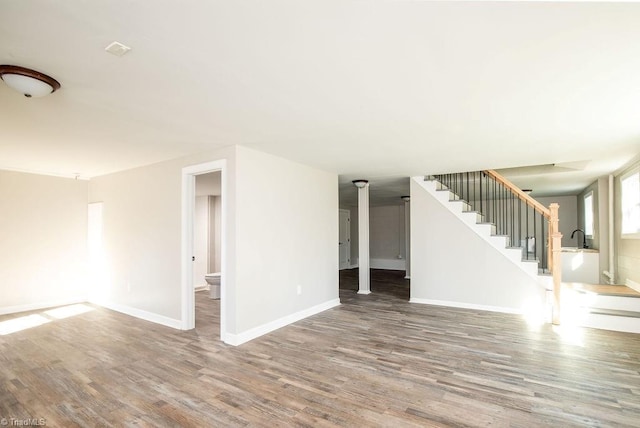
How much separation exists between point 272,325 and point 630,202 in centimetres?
590

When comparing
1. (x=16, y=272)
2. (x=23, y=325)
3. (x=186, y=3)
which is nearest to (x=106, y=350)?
(x=23, y=325)

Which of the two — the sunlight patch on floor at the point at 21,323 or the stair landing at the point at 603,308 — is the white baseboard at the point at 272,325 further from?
the stair landing at the point at 603,308

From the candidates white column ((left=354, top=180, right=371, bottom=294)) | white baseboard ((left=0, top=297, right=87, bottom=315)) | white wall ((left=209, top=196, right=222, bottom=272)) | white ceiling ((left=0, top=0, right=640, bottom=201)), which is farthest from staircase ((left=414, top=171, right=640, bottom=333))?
white baseboard ((left=0, top=297, right=87, bottom=315))

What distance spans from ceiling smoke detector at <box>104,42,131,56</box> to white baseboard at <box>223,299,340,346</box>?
3.05 meters

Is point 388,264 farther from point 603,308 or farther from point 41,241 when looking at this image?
point 41,241

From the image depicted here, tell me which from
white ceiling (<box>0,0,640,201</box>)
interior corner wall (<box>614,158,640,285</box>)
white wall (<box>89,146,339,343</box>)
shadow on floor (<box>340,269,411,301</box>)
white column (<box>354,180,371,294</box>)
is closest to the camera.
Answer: white ceiling (<box>0,0,640,201</box>)

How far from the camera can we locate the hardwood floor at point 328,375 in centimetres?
231

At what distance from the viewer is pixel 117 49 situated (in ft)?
5.78

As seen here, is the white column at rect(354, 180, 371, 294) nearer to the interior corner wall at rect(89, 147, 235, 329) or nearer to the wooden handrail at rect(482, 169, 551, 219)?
the wooden handrail at rect(482, 169, 551, 219)

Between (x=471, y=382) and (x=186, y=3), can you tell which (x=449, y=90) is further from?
(x=471, y=382)

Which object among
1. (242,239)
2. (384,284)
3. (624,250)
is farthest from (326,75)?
(384,284)

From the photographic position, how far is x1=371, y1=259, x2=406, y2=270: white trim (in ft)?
36.5

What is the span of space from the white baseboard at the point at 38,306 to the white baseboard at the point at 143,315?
22.8 inches

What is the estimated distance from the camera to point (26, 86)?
206cm
